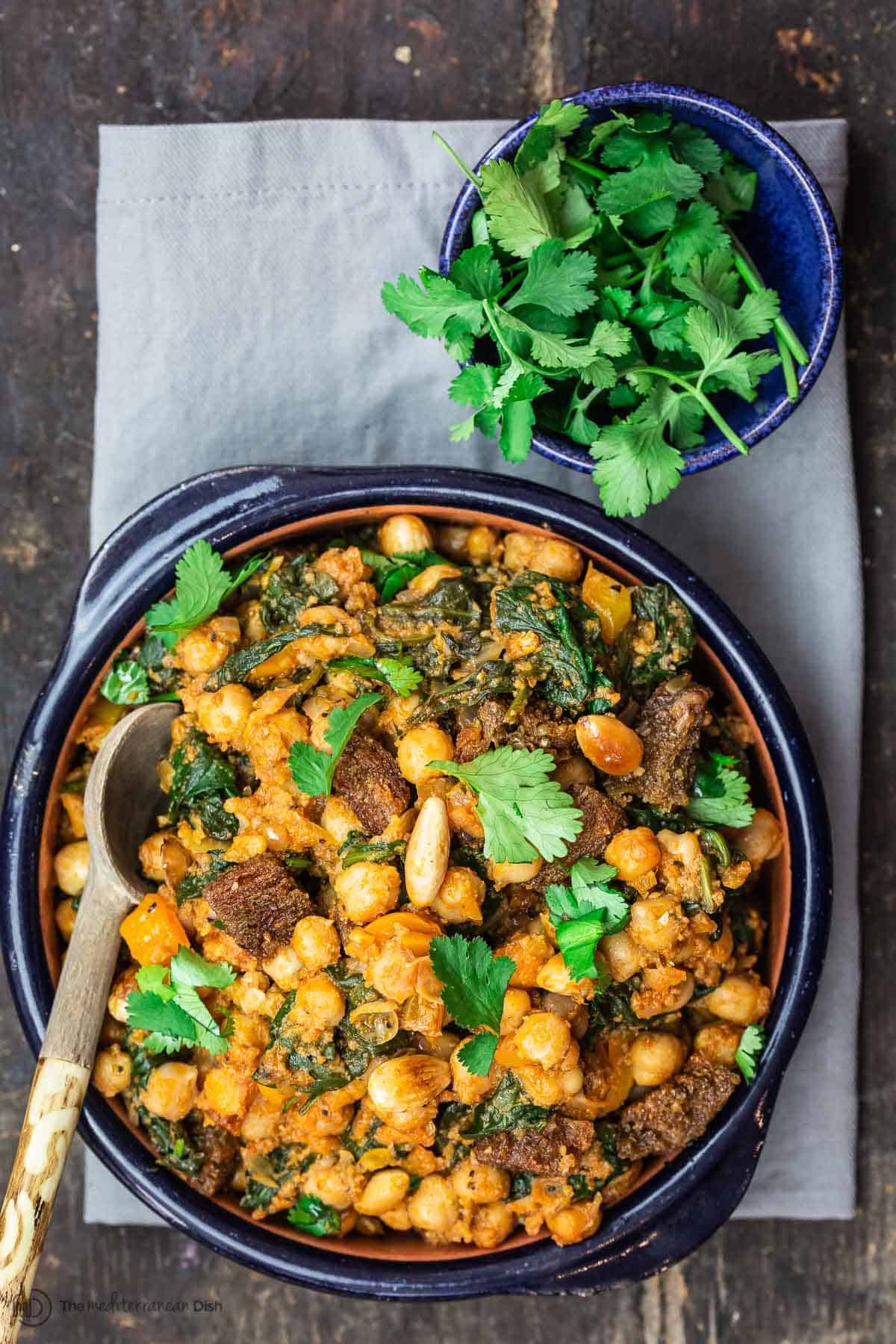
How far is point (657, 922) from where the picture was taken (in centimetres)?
267

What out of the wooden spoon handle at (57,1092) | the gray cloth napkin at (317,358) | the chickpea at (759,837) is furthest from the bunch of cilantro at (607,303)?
the wooden spoon handle at (57,1092)

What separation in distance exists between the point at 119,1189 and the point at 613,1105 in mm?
1791

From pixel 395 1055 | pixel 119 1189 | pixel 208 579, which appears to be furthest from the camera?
pixel 119 1189

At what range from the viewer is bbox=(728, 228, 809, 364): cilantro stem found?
313 centimetres

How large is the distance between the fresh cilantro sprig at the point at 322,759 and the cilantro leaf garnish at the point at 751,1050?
→ 1295 millimetres

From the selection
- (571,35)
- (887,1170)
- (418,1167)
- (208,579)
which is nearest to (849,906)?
(887,1170)

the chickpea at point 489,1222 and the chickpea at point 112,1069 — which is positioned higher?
the chickpea at point 112,1069

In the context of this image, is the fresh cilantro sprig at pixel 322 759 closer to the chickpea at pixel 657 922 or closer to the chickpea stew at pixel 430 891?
the chickpea stew at pixel 430 891

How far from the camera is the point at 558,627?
8.95 feet

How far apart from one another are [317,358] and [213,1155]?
2.38 meters

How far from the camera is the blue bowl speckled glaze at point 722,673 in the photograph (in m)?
2.94

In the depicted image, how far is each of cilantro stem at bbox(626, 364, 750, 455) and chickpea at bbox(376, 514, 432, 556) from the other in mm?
725

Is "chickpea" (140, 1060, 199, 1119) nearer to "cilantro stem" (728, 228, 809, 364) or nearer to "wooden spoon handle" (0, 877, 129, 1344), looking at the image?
"wooden spoon handle" (0, 877, 129, 1344)

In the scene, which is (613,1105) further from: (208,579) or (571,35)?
(571,35)
